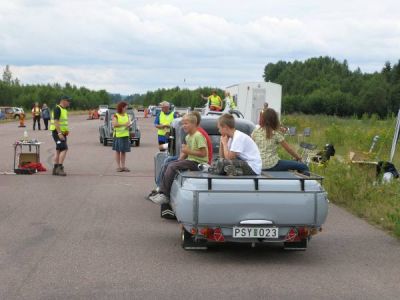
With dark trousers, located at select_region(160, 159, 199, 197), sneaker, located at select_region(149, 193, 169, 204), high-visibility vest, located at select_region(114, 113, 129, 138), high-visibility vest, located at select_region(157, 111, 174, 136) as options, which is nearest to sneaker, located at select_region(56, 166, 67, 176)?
high-visibility vest, located at select_region(114, 113, 129, 138)

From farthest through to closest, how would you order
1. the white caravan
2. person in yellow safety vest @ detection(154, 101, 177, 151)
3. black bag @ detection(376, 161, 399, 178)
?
the white caravan → person in yellow safety vest @ detection(154, 101, 177, 151) → black bag @ detection(376, 161, 399, 178)

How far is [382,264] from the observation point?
7695 millimetres

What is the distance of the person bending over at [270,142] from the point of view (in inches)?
376

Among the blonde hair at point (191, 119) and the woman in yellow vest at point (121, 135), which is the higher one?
the blonde hair at point (191, 119)

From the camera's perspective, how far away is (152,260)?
25.0 feet

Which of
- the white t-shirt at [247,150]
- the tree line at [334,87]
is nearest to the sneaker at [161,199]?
the white t-shirt at [247,150]

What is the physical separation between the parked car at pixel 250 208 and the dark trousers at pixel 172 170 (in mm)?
1474

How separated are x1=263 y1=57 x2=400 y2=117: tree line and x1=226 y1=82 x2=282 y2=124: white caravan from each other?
185ft

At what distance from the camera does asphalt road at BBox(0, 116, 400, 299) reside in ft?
20.7

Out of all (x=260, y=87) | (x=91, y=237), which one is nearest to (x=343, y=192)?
(x=91, y=237)

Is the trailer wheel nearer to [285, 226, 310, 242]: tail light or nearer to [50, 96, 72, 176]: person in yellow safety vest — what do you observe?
[285, 226, 310, 242]: tail light

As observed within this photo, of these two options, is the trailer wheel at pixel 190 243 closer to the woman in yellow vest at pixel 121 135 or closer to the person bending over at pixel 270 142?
the person bending over at pixel 270 142

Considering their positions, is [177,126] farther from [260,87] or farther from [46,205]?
[260,87]

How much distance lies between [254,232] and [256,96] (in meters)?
25.9
